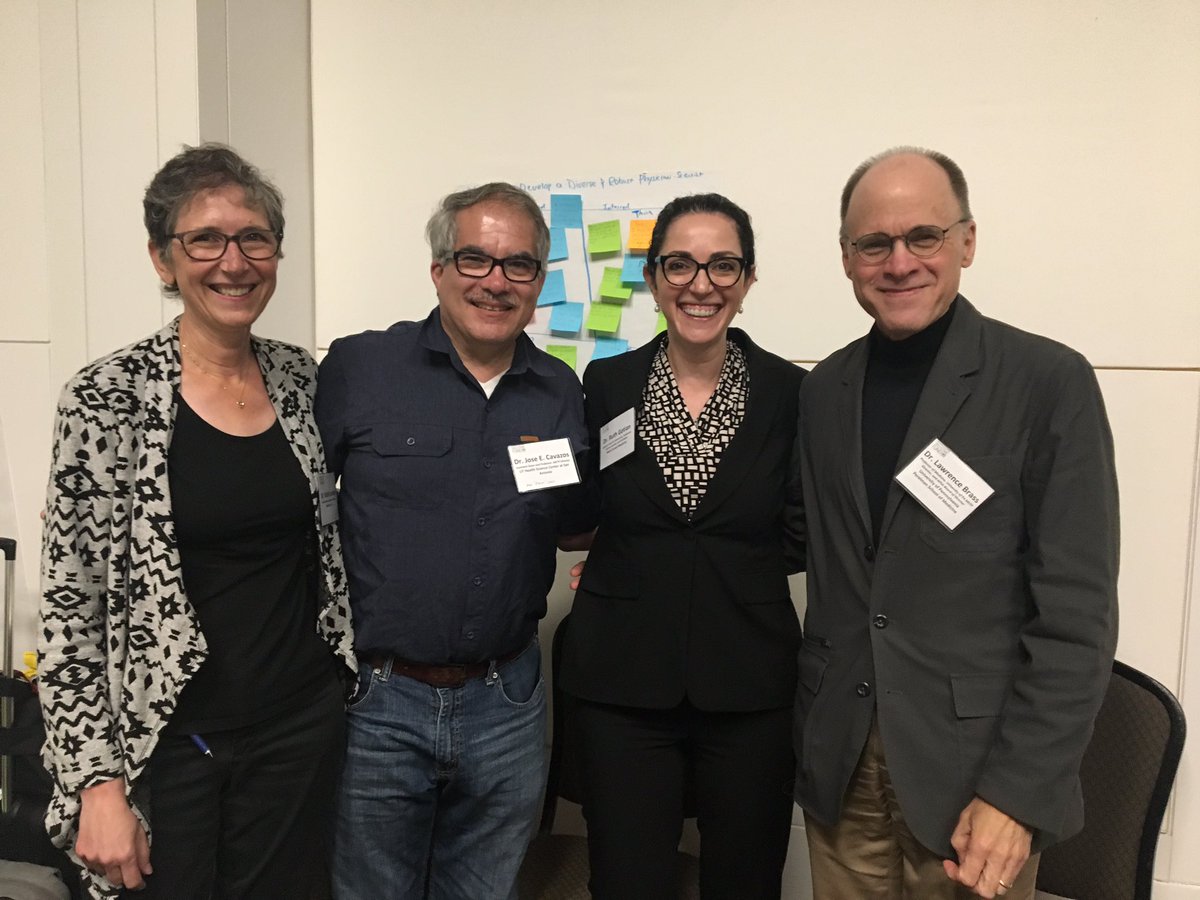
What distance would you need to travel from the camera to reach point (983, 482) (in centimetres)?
124

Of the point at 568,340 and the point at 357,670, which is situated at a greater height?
the point at 568,340

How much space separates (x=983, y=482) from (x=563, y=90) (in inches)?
73.0

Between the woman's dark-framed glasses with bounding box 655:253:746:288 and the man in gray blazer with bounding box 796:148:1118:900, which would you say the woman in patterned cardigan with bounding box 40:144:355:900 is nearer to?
the woman's dark-framed glasses with bounding box 655:253:746:288

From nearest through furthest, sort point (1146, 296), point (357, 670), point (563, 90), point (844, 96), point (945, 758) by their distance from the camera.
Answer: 1. point (945, 758)
2. point (357, 670)
3. point (1146, 296)
4. point (844, 96)
5. point (563, 90)

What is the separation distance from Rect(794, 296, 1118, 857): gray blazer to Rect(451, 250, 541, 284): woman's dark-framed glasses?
71 cm

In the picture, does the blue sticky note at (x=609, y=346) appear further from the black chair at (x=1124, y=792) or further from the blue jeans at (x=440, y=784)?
the black chair at (x=1124, y=792)

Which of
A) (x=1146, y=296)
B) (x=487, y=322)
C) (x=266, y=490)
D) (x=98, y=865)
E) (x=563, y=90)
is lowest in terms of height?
(x=98, y=865)

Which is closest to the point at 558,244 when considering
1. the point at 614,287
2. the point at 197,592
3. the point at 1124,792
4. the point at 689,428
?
the point at 614,287

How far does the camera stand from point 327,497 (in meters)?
1.46

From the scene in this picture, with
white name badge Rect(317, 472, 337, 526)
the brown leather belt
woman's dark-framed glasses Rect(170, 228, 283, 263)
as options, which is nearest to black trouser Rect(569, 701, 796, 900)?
the brown leather belt

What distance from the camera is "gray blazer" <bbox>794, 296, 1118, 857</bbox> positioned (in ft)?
3.81

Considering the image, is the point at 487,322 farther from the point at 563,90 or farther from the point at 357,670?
the point at 563,90

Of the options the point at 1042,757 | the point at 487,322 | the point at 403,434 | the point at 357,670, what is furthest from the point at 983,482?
the point at 357,670

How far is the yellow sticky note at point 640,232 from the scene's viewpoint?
2.38 metres
